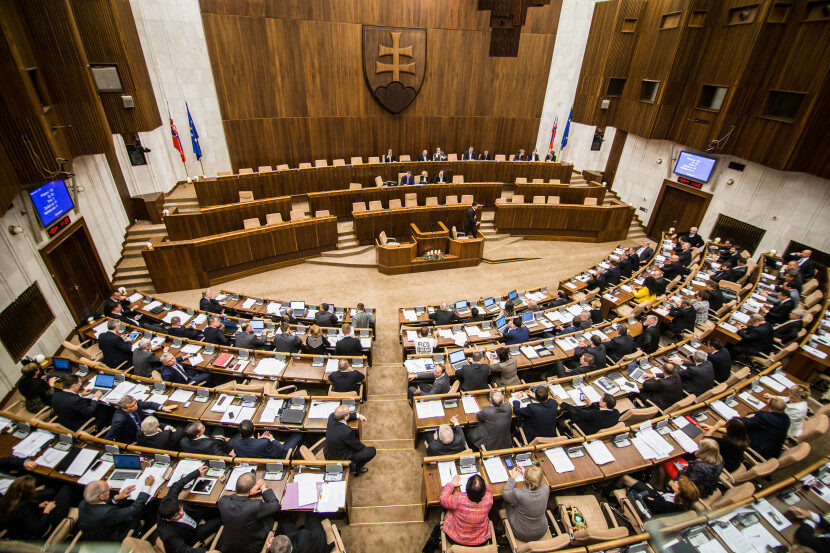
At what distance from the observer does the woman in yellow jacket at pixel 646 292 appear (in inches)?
323

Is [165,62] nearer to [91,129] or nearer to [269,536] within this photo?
[91,129]

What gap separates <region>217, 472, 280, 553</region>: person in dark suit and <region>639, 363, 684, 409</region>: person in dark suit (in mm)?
5032

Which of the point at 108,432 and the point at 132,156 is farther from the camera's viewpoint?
the point at 132,156

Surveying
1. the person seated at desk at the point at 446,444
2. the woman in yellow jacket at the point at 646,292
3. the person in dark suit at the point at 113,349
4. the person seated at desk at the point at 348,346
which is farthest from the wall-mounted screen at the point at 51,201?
the woman in yellow jacket at the point at 646,292

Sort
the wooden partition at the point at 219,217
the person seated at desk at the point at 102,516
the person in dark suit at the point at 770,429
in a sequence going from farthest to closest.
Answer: the wooden partition at the point at 219,217, the person in dark suit at the point at 770,429, the person seated at desk at the point at 102,516

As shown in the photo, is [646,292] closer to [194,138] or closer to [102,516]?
[102,516]

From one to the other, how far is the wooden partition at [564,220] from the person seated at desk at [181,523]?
35.9ft

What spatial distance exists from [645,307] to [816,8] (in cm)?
820

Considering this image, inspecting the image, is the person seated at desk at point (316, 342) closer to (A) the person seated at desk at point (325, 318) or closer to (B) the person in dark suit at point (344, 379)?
(A) the person seated at desk at point (325, 318)

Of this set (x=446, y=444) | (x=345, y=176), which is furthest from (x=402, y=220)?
(x=446, y=444)

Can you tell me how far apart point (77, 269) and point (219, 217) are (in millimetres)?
3231

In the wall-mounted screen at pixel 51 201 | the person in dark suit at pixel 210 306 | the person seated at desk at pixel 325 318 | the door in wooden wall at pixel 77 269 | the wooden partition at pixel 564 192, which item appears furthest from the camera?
the wooden partition at pixel 564 192

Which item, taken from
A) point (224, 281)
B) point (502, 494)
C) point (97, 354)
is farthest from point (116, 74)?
point (502, 494)

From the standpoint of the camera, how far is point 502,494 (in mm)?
3805
